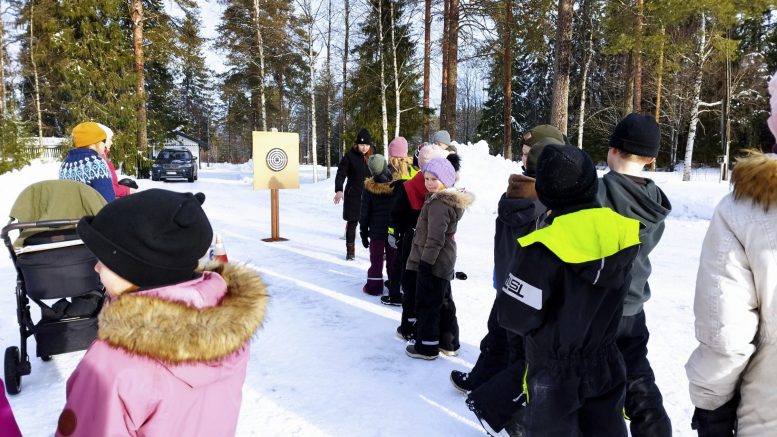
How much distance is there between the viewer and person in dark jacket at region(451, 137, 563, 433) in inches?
102

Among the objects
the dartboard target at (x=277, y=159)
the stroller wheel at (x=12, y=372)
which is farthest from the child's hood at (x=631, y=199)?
the dartboard target at (x=277, y=159)

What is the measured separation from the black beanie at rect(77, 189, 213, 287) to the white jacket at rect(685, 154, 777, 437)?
1.58 meters

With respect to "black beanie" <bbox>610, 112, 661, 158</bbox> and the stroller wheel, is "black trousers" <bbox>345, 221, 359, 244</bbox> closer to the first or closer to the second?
the stroller wheel

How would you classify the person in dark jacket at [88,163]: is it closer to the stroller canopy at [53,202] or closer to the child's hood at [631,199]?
the stroller canopy at [53,202]

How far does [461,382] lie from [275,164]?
263 inches

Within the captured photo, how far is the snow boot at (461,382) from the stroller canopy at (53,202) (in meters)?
2.94

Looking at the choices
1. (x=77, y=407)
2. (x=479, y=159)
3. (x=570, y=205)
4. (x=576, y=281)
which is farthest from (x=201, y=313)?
(x=479, y=159)

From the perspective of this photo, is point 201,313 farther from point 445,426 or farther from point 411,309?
point 411,309

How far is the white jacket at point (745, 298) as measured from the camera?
4.68ft

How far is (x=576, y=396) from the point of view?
2000 mm

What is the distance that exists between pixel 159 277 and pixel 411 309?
10.3 ft

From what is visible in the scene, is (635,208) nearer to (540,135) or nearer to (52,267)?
(540,135)

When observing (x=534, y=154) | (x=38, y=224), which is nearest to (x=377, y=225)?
(x=534, y=154)

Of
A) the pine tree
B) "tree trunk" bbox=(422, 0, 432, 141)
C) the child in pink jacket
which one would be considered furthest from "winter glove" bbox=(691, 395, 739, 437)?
the pine tree
